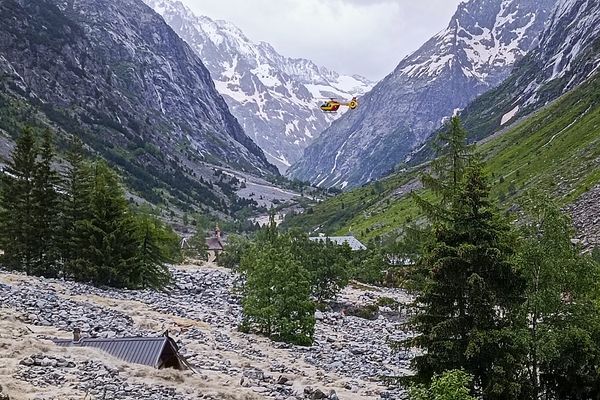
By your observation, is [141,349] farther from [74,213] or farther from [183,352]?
[74,213]

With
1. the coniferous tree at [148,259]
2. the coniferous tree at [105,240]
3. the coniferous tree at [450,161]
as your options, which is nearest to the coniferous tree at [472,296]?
the coniferous tree at [450,161]

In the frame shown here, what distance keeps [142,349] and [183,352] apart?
17.2 ft

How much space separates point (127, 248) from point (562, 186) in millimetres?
109372

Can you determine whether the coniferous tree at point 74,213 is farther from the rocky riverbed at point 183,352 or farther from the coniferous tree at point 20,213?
the rocky riverbed at point 183,352

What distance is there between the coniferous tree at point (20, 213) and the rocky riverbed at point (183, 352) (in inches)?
293

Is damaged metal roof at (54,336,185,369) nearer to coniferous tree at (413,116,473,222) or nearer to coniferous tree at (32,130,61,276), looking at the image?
coniferous tree at (413,116,473,222)

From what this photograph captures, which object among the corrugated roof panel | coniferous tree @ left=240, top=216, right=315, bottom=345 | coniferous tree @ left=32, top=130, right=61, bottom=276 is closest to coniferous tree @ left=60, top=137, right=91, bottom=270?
coniferous tree @ left=32, top=130, right=61, bottom=276

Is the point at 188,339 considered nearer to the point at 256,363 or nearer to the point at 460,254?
the point at 256,363

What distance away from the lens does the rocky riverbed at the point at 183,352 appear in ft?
81.0

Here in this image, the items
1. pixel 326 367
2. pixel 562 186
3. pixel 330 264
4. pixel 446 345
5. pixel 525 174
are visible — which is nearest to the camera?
pixel 446 345

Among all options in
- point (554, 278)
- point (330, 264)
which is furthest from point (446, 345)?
point (330, 264)

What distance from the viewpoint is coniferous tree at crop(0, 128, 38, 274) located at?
2148 inches

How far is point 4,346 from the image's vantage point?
27.0m

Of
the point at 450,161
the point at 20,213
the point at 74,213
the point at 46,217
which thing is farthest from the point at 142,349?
the point at 46,217
